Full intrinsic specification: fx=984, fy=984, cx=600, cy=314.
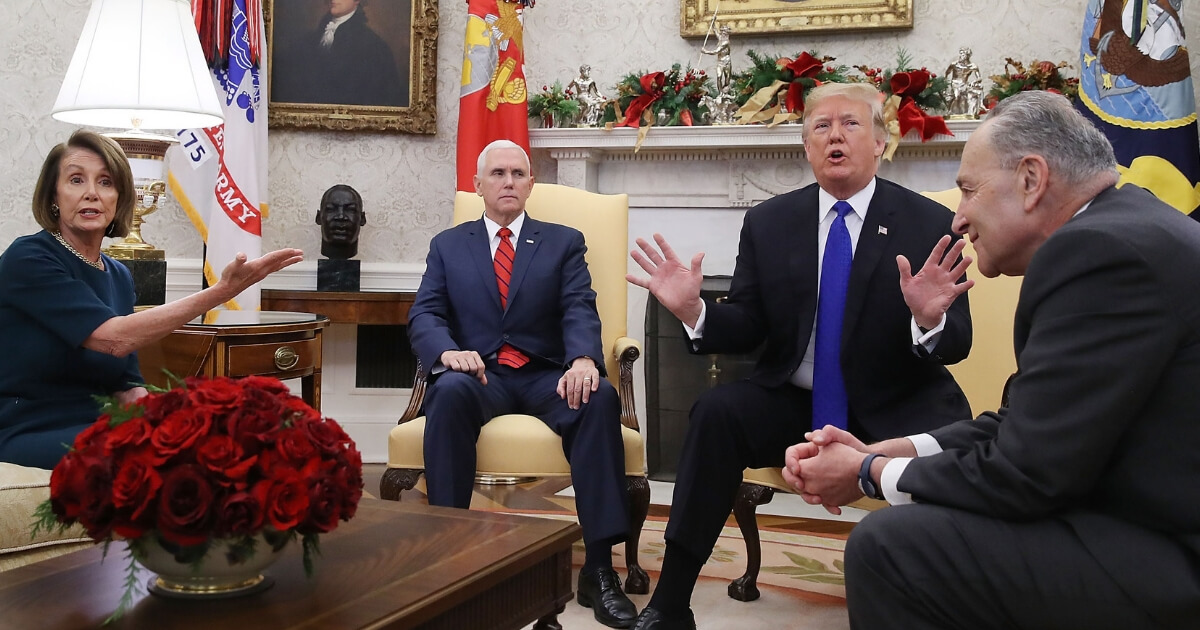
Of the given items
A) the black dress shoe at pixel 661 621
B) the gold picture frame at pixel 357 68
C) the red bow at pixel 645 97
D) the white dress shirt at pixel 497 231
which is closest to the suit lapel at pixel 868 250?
the black dress shoe at pixel 661 621

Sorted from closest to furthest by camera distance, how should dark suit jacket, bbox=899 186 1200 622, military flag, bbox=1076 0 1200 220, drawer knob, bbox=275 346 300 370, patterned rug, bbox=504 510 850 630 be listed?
1. dark suit jacket, bbox=899 186 1200 622
2. patterned rug, bbox=504 510 850 630
3. drawer knob, bbox=275 346 300 370
4. military flag, bbox=1076 0 1200 220

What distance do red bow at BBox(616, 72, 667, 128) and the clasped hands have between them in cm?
286

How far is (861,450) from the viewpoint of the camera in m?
1.83

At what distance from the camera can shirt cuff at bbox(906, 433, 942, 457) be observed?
1.86m

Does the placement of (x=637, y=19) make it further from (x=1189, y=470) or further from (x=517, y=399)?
(x=1189, y=470)

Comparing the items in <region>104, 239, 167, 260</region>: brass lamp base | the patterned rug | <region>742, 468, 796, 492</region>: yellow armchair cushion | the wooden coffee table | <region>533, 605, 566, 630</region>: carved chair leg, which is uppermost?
<region>104, 239, 167, 260</region>: brass lamp base

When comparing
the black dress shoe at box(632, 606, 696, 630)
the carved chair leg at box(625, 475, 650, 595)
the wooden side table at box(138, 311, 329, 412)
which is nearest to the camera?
the black dress shoe at box(632, 606, 696, 630)

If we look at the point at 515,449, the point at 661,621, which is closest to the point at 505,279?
the point at 515,449

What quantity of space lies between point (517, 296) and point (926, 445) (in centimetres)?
171

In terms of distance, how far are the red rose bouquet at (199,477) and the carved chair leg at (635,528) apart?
155cm

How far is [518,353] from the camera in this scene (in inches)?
128

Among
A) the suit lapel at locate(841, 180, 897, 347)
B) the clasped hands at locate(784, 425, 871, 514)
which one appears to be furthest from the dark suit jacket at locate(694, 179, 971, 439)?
the clasped hands at locate(784, 425, 871, 514)

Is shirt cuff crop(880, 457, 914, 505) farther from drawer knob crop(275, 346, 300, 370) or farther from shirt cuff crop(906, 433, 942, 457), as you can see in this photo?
drawer knob crop(275, 346, 300, 370)

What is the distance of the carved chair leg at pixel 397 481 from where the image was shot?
2.94 meters
